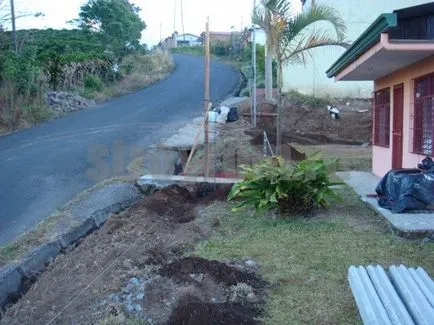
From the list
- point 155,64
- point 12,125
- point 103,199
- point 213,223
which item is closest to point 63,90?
point 12,125

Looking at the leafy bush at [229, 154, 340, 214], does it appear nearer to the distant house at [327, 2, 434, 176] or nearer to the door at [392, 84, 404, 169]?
the distant house at [327, 2, 434, 176]

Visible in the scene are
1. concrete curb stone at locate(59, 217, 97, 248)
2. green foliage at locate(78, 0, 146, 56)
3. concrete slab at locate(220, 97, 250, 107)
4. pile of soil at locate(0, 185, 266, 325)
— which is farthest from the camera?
green foliage at locate(78, 0, 146, 56)

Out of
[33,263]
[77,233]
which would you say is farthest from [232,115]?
[33,263]

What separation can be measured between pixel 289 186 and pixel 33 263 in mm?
3625

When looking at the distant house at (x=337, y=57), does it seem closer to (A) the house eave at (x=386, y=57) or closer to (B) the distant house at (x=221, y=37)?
(A) the house eave at (x=386, y=57)

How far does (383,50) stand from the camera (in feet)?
24.8

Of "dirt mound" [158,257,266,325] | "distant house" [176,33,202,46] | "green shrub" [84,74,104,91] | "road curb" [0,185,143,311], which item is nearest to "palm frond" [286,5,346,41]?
"road curb" [0,185,143,311]

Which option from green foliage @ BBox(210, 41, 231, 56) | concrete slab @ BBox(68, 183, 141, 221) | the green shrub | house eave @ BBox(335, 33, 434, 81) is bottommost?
concrete slab @ BBox(68, 183, 141, 221)

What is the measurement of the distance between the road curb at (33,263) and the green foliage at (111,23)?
28444 millimetres

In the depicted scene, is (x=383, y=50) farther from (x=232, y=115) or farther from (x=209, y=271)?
(x=232, y=115)

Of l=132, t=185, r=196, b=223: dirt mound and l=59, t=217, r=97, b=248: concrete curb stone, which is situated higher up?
l=132, t=185, r=196, b=223: dirt mound

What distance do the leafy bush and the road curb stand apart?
228cm

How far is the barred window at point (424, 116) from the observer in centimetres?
871

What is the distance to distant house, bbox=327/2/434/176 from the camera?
732 centimetres
